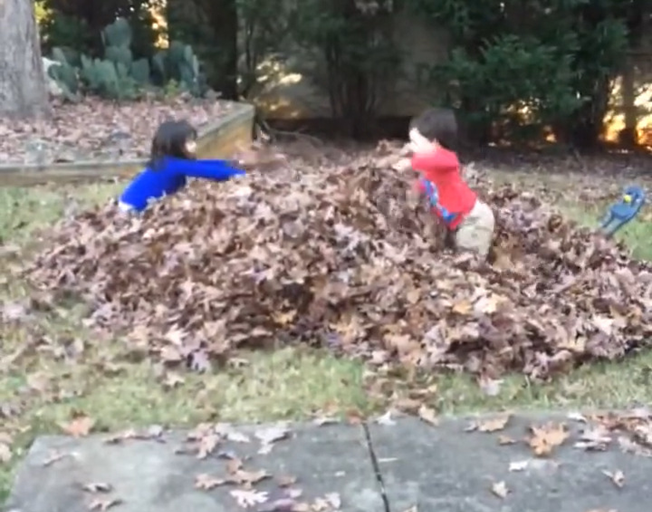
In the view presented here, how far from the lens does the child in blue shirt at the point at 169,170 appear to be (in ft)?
23.3

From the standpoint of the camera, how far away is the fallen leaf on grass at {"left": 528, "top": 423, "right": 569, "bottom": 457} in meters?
4.21

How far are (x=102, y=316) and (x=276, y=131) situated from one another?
931cm

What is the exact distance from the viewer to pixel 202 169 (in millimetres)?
7098

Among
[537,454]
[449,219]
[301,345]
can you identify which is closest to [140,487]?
[537,454]

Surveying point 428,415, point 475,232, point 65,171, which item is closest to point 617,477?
point 428,415

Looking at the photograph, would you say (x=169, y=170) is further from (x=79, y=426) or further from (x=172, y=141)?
(x=79, y=426)

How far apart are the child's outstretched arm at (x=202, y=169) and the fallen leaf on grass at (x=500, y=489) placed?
3.56 metres

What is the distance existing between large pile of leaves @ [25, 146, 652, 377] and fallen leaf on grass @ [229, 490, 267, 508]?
1.51m

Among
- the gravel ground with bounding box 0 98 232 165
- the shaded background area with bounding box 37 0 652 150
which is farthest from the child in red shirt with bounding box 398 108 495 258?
the shaded background area with bounding box 37 0 652 150

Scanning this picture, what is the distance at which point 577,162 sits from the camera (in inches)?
562

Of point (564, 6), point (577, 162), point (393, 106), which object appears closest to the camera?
point (564, 6)

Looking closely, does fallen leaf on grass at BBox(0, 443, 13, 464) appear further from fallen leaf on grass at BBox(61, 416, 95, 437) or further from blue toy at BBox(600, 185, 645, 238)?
blue toy at BBox(600, 185, 645, 238)

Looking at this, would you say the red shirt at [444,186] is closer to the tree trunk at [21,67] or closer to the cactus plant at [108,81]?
the tree trunk at [21,67]

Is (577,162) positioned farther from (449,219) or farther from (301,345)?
(301,345)
